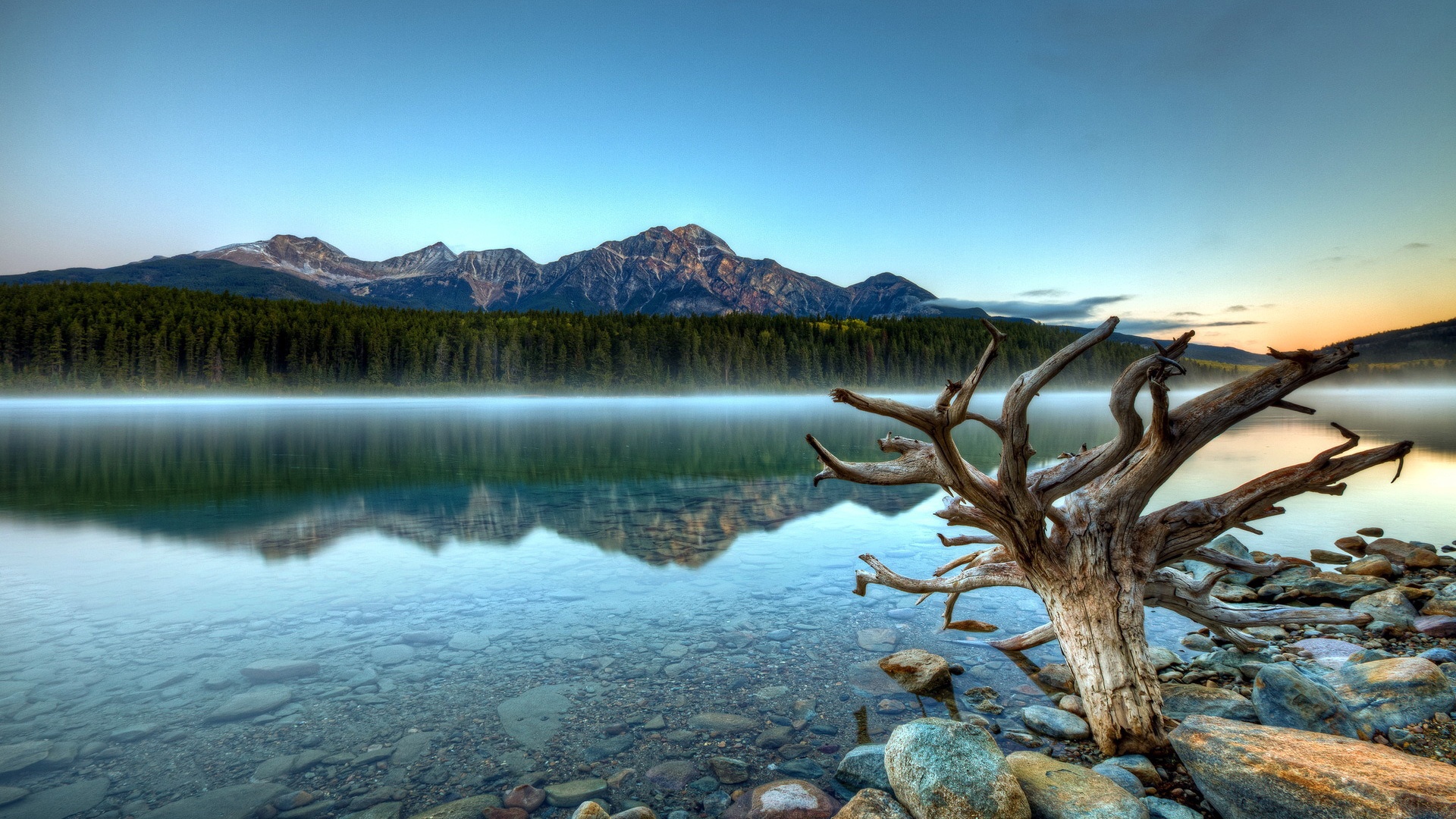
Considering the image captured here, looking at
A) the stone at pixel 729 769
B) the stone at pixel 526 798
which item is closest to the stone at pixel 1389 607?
the stone at pixel 729 769

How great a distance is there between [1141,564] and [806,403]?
415ft

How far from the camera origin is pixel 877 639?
24.8 feet

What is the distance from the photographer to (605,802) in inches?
179

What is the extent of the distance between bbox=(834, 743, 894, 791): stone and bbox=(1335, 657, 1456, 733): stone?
3708mm

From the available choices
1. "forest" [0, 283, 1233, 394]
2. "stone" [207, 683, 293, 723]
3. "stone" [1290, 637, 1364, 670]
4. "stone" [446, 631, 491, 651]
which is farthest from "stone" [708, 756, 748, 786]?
"forest" [0, 283, 1233, 394]

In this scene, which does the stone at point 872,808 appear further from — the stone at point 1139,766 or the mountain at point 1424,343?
the mountain at point 1424,343

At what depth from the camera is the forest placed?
3954 inches

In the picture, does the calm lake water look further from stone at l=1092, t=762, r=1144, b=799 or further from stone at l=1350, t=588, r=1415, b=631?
stone at l=1350, t=588, r=1415, b=631

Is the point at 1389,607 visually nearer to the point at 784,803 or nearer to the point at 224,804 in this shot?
the point at 784,803

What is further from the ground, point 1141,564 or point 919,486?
point 1141,564

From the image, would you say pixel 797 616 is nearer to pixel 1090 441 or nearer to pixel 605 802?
pixel 605 802

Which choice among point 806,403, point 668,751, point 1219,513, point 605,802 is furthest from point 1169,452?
point 806,403

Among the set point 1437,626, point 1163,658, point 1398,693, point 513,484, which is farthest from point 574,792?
point 513,484

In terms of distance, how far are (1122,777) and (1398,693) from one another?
9.35ft
